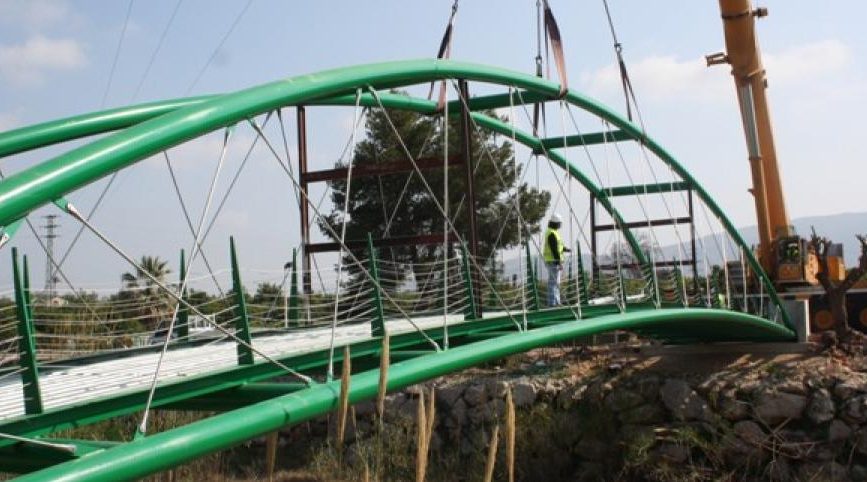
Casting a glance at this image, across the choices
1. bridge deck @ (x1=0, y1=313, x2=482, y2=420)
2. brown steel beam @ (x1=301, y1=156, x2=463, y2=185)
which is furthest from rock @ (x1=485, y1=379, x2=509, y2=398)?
bridge deck @ (x1=0, y1=313, x2=482, y2=420)

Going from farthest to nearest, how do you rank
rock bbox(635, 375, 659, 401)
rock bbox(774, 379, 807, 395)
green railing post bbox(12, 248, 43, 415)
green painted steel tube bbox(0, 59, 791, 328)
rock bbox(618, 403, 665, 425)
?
rock bbox(635, 375, 659, 401), rock bbox(618, 403, 665, 425), rock bbox(774, 379, 807, 395), green railing post bbox(12, 248, 43, 415), green painted steel tube bbox(0, 59, 791, 328)

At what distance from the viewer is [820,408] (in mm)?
15906

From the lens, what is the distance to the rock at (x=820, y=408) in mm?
15859

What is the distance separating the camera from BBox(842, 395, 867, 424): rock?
15.7 metres

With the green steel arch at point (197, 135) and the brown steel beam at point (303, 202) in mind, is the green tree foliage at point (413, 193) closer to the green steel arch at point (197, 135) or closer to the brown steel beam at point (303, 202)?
the brown steel beam at point (303, 202)

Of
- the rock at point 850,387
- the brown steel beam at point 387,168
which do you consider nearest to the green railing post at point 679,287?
the rock at point 850,387

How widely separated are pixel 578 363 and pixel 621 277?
528cm

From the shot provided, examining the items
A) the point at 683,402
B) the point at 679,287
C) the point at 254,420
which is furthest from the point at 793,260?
the point at 254,420

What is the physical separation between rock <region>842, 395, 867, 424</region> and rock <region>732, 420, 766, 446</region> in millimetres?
1215

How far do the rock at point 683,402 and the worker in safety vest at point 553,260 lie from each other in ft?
12.4

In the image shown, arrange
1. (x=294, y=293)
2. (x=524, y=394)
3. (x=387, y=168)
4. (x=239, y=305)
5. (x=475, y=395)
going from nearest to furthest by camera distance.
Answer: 1. (x=239, y=305)
2. (x=294, y=293)
3. (x=387, y=168)
4. (x=524, y=394)
5. (x=475, y=395)

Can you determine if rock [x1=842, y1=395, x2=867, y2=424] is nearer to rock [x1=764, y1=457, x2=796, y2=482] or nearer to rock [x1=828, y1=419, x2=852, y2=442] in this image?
rock [x1=828, y1=419, x2=852, y2=442]

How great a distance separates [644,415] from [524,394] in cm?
190

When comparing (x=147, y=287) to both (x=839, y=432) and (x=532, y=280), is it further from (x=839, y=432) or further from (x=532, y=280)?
(x=839, y=432)
